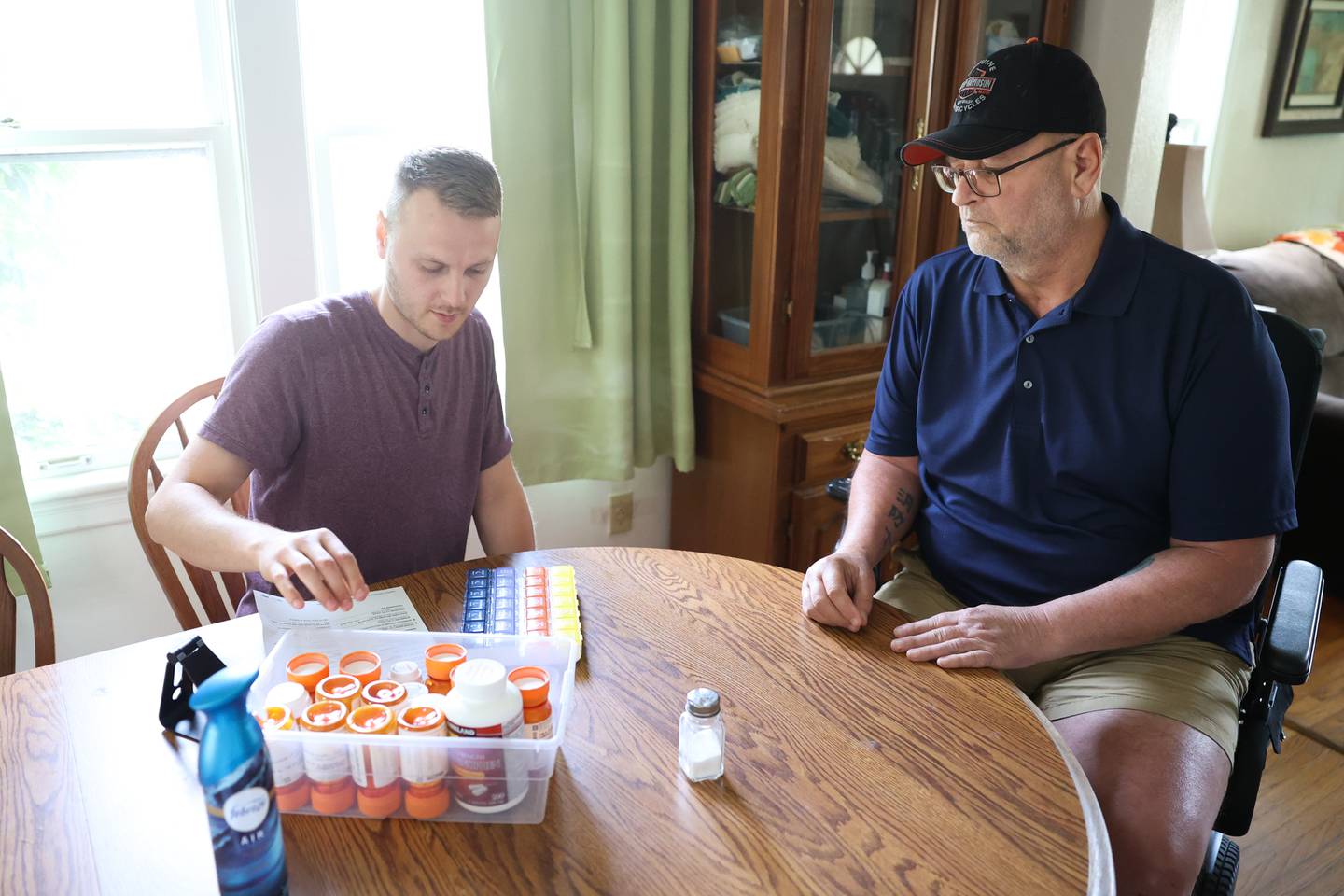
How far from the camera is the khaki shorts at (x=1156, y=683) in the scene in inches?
54.2

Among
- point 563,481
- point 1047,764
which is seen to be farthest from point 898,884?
point 563,481

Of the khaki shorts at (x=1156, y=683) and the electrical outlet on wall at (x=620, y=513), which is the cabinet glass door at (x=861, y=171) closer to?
the electrical outlet on wall at (x=620, y=513)

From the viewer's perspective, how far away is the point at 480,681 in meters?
0.95

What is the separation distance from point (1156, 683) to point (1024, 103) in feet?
2.73

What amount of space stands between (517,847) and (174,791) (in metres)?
0.35

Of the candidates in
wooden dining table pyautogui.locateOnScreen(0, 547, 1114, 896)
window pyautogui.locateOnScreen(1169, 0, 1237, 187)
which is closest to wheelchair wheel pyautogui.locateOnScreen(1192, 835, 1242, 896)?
wooden dining table pyautogui.locateOnScreen(0, 547, 1114, 896)

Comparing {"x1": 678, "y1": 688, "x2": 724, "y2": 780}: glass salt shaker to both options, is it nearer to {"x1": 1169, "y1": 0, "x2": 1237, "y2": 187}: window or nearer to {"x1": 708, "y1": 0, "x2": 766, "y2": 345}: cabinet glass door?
{"x1": 708, "y1": 0, "x2": 766, "y2": 345}: cabinet glass door

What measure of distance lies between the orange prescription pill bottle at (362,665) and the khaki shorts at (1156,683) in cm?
75

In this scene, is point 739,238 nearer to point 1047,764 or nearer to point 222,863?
point 1047,764

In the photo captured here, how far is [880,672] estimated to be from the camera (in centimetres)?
128

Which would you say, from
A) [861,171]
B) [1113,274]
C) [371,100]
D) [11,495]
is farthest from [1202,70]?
[11,495]

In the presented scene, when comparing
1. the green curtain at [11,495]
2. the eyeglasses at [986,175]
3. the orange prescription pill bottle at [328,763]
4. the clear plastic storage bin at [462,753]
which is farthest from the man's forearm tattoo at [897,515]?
the green curtain at [11,495]

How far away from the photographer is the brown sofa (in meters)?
2.90

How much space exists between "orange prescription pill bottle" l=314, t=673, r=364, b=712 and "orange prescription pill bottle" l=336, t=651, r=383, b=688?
2 centimetres
